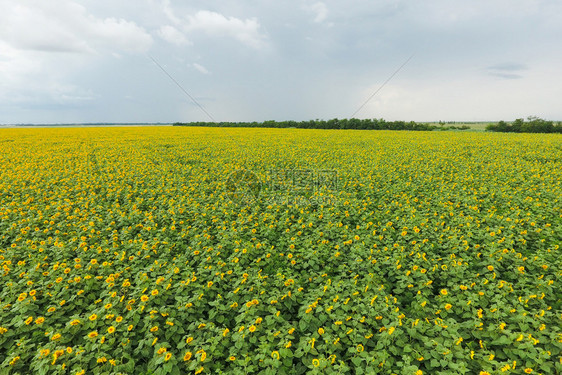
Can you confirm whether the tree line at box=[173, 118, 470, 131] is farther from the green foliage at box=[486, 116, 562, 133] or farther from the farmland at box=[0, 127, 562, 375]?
the farmland at box=[0, 127, 562, 375]

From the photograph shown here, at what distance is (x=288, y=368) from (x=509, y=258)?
4478mm

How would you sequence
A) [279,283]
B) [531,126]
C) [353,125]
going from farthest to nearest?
1. [353,125]
2. [531,126]
3. [279,283]

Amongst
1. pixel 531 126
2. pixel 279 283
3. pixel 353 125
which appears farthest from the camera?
pixel 353 125

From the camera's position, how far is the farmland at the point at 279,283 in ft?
9.66

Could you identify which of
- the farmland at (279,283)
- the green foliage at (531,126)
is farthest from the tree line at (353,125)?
the farmland at (279,283)

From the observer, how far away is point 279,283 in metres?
4.05

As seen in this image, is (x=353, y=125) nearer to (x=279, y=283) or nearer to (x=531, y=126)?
(x=531, y=126)

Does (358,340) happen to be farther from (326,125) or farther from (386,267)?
(326,125)

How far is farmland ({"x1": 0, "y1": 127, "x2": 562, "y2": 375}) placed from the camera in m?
2.94

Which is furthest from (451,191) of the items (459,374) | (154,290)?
(154,290)

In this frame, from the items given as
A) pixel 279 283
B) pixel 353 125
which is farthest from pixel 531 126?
pixel 279 283

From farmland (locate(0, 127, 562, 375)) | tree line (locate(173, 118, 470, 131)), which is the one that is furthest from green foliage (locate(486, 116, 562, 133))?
farmland (locate(0, 127, 562, 375))

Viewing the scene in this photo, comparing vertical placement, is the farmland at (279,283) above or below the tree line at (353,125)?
below

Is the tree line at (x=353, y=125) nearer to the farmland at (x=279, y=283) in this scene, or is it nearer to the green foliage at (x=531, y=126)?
the green foliage at (x=531, y=126)
